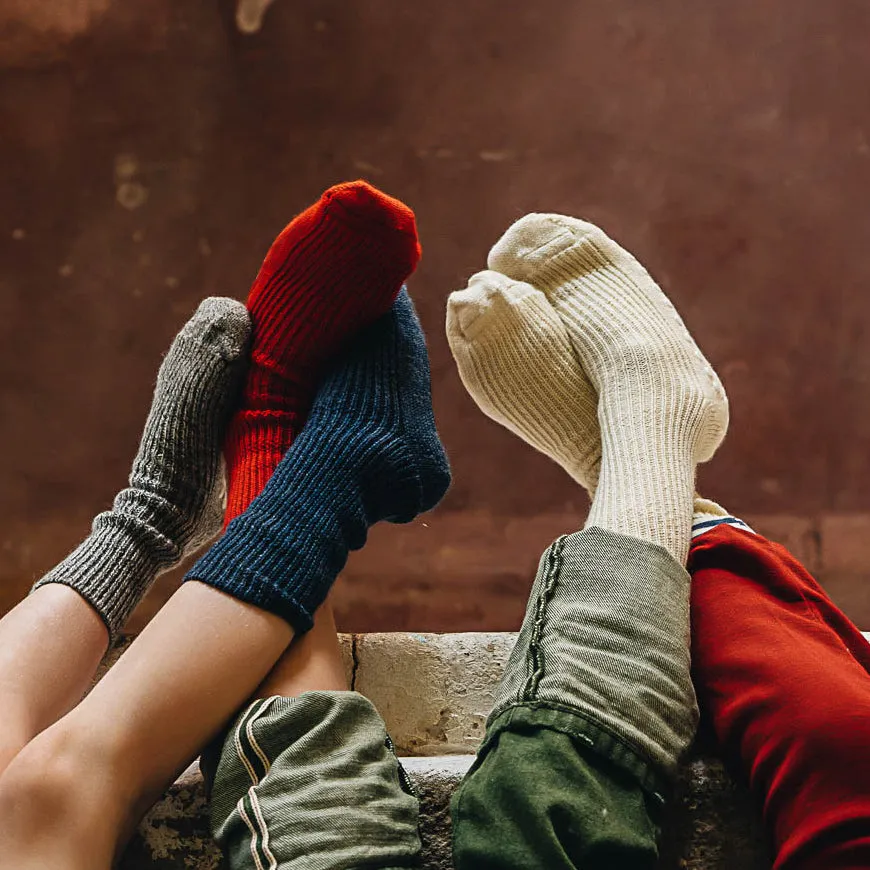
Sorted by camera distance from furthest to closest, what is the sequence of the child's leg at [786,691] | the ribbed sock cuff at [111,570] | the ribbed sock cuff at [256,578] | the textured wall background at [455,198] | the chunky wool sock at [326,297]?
the textured wall background at [455,198], the chunky wool sock at [326,297], the ribbed sock cuff at [111,570], the ribbed sock cuff at [256,578], the child's leg at [786,691]

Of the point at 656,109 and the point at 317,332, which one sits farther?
the point at 656,109

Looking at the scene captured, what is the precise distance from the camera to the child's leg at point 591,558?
44 cm

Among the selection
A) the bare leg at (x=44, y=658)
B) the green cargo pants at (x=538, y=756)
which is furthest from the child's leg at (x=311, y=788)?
the bare leg at (x=44, y=658)

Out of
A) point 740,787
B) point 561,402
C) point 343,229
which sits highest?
point 343,229

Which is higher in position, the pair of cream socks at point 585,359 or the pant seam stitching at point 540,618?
the pair of cream socks at point 585,359

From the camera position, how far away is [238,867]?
0.48 metres

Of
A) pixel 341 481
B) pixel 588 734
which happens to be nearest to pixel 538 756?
pixel 588 734

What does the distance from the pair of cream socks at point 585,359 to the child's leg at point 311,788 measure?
0.86ft

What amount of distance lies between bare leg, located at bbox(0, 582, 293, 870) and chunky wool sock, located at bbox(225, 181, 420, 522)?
9.6 inches

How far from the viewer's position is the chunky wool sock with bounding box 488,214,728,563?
24.4 inches

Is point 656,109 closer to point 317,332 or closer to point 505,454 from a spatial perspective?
point 505,454

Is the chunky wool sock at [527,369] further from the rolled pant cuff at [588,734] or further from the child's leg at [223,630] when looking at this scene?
the rolled pant cuff at [588,734]

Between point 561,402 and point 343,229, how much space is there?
0.26 meters

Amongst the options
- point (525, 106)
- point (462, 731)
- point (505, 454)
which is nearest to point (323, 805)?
point (462, 731)
